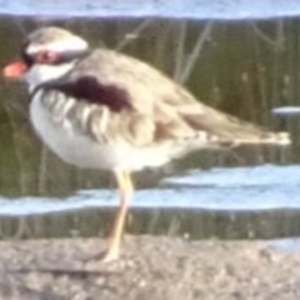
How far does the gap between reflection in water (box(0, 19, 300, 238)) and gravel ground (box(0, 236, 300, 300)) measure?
0.30 m

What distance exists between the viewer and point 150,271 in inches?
316

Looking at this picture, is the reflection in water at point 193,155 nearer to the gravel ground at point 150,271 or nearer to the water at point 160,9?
the water at point 160,9

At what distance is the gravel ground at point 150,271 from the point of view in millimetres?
7836

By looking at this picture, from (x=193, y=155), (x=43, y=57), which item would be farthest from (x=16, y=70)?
(x=193, y=155)

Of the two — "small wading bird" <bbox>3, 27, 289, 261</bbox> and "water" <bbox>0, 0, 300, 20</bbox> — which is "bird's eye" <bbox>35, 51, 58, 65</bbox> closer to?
"small wading bird" <bbox>3, 27, 289, 261</bbox>

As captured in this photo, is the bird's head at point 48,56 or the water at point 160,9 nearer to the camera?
the bird's head at point 48,56

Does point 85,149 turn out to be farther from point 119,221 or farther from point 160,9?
point 160,9

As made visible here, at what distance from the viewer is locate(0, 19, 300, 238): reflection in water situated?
8805 millimetres

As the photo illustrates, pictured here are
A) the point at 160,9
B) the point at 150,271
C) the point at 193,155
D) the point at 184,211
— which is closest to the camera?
the point at 150,271

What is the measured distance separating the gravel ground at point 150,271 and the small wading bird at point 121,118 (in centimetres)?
47

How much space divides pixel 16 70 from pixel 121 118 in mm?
→ 499

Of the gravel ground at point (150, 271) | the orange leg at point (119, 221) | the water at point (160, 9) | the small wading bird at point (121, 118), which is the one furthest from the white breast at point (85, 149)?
the water at point (160, 9)

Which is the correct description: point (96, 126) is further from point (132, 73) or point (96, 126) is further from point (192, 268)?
point (192, 268)

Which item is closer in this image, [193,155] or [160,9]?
[193,155]
